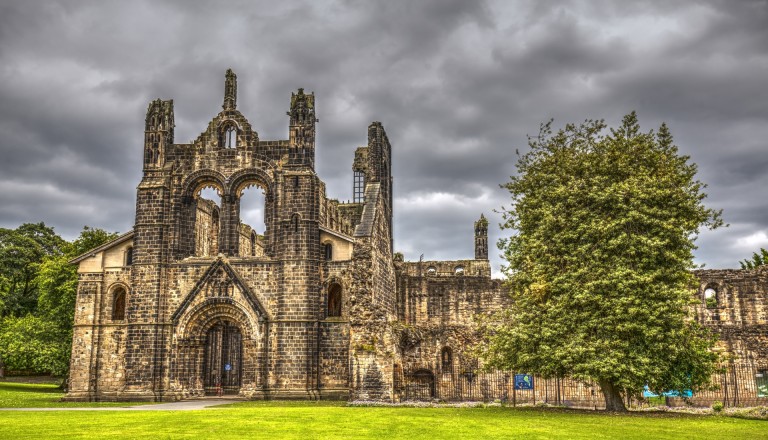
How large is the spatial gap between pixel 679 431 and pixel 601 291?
5.95 metres

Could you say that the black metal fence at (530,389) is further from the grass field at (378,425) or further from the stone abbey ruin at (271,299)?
the grass field at (378,425)

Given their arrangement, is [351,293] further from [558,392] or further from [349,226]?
[349,226]

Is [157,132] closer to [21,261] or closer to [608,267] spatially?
[608,267]

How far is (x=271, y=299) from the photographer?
32.8m

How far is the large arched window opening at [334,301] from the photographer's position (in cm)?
3359

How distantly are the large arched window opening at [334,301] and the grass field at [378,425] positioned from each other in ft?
31.7

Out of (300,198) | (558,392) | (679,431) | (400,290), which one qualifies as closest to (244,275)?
(300,198)

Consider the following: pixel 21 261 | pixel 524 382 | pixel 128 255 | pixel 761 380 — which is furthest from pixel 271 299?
pixel 21 261

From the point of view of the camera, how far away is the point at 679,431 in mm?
18234

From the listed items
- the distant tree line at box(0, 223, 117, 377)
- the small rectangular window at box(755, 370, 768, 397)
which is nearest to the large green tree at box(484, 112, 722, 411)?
the small rectangular window at box(755, 370, 768, 397)

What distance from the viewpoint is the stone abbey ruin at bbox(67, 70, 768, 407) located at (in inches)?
1264

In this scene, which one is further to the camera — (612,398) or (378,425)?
(612,398)

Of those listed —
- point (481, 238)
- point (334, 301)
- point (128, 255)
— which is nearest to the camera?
point (334, 301)

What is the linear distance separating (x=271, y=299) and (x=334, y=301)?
3.02 metres
